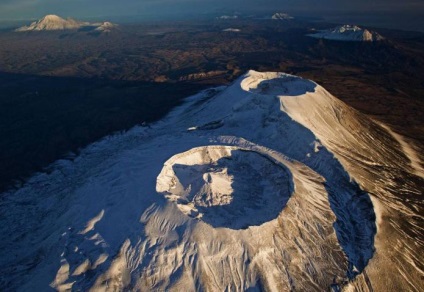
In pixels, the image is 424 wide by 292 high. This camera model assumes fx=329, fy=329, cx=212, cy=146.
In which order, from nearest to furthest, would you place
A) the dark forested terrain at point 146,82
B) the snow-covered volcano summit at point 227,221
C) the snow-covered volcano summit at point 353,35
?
the snow-covered volcano summit at point 227,221 < the dark forested terrain at point 146,82 < the snow-covered volcano summit at point 353,35

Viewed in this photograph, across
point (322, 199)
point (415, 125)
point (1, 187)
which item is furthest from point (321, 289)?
point (415, 125)

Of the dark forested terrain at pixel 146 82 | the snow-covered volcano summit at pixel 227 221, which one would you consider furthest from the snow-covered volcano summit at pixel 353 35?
the snow-covered volcano summit at pixel 227 221

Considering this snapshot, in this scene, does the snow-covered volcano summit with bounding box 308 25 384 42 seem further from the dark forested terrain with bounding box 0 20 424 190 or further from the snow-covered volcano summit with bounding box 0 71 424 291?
the snow-covered volcano summit with bounding box 0 71 424 291

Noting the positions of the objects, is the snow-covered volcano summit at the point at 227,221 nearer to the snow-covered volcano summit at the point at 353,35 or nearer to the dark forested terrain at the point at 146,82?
the dark forested terrain at the point at 146,82

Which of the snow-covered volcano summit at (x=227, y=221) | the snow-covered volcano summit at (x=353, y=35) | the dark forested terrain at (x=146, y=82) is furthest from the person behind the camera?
the snow-covered volcano summit at (x=353, y=35)

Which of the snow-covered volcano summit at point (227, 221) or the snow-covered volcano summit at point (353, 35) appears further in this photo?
the snow-covered volcano summit at point (353, 35)

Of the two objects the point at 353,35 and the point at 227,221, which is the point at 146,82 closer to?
the point at 227,221

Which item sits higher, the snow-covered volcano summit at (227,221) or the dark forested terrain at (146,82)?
the snow-covered volcano summit at (227,221)

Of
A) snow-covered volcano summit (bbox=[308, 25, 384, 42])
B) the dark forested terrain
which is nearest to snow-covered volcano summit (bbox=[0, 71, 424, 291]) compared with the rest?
the dark forested terrain
